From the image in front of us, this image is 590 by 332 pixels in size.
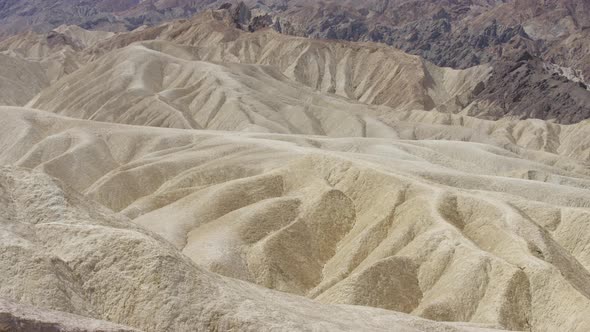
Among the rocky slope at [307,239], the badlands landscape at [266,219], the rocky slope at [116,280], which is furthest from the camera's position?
the rocky slope at [307,239]

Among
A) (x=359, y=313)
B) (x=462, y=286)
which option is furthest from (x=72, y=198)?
(x=462, y=286)

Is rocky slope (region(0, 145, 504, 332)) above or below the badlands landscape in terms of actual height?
above

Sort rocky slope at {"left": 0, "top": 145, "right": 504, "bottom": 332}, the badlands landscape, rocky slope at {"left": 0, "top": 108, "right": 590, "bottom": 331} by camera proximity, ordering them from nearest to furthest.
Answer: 1. rocky slope at {"left": 0, "top": 145, "right": 504, "bottom": 332}
2. the badlands landscape
3. rocky slope at {"left": 0, "top": 108, "right": 590, "bottom": 331}

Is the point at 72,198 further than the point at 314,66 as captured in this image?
No

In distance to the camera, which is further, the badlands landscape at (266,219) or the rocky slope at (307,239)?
the rocky slope at (307,239)

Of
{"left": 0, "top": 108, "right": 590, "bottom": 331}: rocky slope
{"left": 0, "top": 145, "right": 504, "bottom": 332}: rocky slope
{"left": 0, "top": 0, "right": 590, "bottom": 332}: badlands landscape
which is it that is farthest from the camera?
{"left": 0, "top": 108, "right": 590, "bottom": 331}: rocky slope

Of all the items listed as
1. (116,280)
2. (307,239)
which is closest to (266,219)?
(307,239)

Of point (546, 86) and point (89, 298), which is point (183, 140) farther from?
point (546, 86)

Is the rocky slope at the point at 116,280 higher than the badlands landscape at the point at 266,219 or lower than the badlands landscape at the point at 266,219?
higher

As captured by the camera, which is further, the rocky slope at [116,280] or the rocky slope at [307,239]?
the rocky slope at [307,239]

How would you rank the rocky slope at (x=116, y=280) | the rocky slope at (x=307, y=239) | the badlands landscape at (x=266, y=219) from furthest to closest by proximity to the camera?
the rocky slope at (x=307, y=239), the badlands landscape at (x=266, y=219), the rocky slope at (x=116, y=280)

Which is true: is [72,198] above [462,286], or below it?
above
